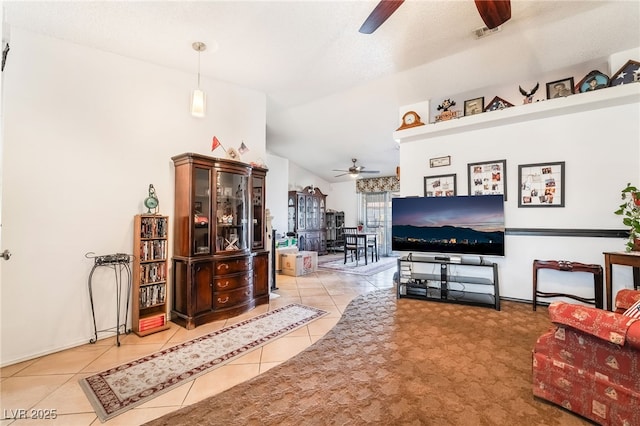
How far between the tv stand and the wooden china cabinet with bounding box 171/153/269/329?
6.99 ft

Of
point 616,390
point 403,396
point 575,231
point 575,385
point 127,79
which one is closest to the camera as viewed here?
point 616,390

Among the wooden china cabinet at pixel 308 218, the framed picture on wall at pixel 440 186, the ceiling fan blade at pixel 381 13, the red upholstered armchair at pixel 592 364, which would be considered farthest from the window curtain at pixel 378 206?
the red upholstered armchair at pixel 592 364

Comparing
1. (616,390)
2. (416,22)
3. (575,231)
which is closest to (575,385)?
(616,390)

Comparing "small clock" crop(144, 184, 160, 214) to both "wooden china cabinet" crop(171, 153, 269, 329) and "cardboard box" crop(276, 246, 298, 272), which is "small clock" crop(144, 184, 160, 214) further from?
"cardboard box" crop(276, 246, 298, 272)

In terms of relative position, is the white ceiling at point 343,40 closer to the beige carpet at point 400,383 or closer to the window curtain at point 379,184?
the beige carpet at point 400,383

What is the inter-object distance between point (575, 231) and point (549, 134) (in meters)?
1.21

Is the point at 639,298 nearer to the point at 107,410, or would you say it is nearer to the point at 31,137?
the point at 107,410

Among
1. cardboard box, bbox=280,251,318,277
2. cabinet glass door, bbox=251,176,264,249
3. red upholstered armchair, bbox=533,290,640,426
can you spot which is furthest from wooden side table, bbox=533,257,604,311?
cardboard box, bbox=280,251,318,277

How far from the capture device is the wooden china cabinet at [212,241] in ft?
9.53

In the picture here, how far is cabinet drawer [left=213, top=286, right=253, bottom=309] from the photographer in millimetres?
3068

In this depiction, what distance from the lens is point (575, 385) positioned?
1521 millimetres

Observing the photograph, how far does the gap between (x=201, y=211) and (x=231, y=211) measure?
1.30ft

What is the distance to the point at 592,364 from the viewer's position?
1468 millimetres

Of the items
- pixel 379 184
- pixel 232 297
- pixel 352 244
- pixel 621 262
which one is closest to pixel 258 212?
pixel 232 297
